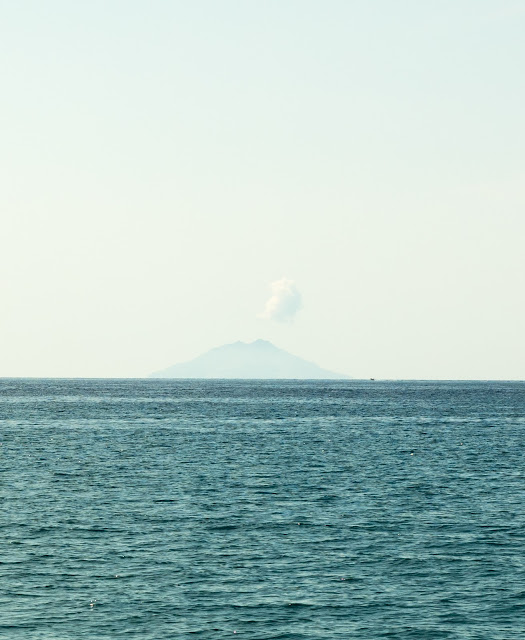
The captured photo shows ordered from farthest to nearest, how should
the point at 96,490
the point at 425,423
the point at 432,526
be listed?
the point at 425,423
the point at 96,490
the point at 432,526

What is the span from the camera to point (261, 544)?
51844mm

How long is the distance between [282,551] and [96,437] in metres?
77.3

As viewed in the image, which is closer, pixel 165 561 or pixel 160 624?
pixel 160 624

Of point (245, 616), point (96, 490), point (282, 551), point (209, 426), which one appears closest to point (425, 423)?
point (209, 426)

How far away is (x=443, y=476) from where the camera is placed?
267 ft

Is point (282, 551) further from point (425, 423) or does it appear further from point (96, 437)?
point (425, 423)

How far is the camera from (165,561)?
47.8 metres

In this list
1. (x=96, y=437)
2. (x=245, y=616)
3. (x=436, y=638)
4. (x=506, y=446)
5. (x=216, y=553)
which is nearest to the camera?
(x=436, y=638)

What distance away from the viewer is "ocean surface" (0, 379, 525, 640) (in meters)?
38.7

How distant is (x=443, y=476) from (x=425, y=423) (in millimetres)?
77258

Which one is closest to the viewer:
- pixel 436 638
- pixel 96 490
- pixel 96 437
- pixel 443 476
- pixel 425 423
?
pixel 436 638

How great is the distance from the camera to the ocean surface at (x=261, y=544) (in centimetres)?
3866

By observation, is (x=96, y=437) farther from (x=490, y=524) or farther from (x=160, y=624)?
(x=160, y=624)

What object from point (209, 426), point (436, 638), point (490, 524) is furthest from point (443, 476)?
point (209, 426)
